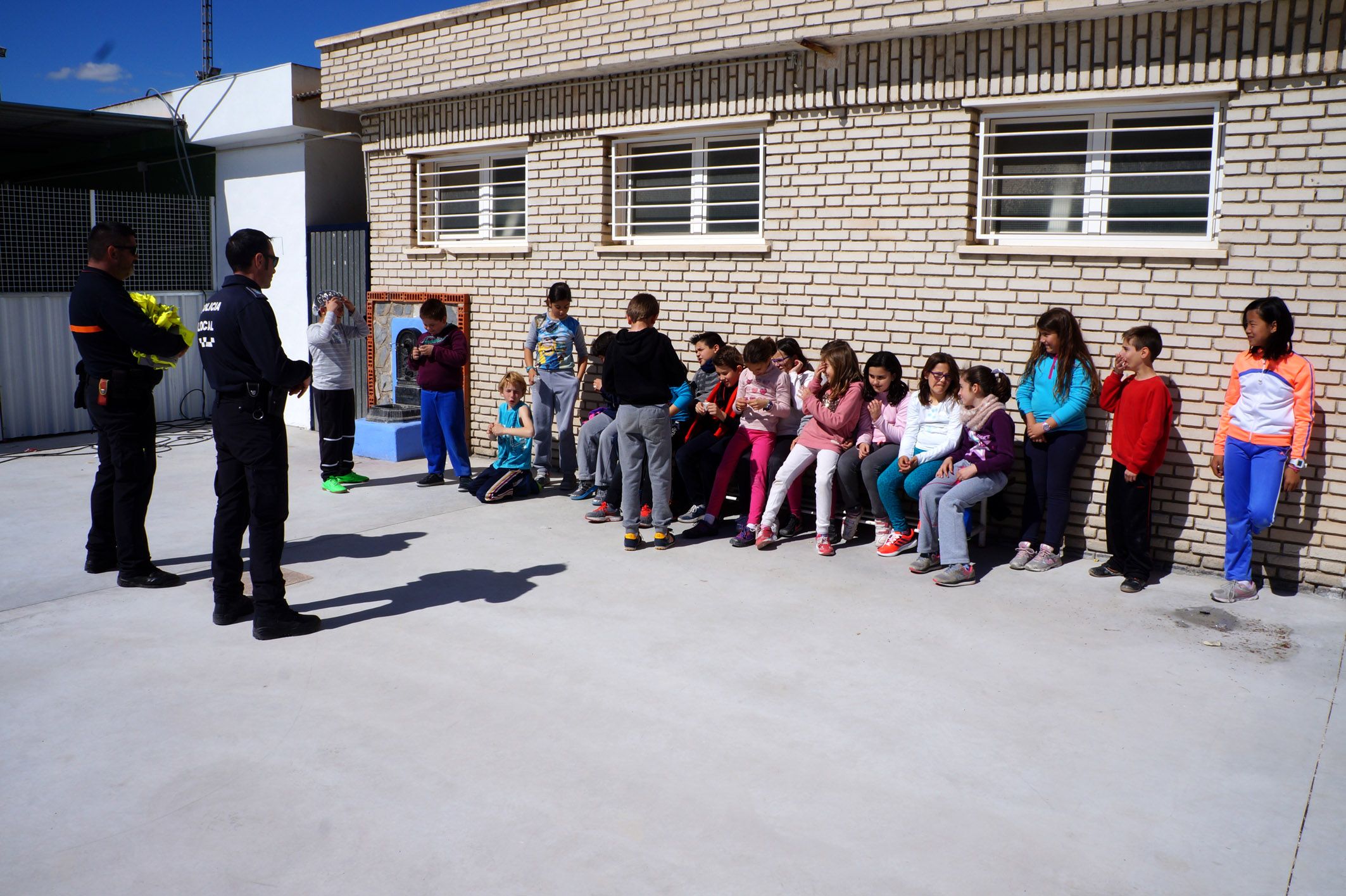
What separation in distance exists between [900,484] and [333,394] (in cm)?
524

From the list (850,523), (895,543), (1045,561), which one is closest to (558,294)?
(850,523)

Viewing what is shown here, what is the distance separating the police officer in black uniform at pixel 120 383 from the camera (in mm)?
6223

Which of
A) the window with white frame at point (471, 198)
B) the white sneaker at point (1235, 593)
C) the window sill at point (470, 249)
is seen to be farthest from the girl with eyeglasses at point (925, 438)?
the window with white frame at point (471, 198)

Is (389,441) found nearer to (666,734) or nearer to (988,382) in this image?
(988,382)

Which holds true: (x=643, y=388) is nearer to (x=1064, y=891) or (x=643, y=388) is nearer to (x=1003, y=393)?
(x=1003, y=393)

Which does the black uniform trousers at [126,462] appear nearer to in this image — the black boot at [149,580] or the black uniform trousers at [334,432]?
the black boot at [149,580]

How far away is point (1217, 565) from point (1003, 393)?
1785 millimetres

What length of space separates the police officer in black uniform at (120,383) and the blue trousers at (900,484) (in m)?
4.68

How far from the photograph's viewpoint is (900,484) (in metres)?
7.35

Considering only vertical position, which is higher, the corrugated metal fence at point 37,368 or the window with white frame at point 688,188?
the window with white frame at point 688,188

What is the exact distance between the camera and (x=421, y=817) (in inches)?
151

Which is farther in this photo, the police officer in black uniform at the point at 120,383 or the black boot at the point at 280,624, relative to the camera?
the police officer in black uniform at the point at 120,383

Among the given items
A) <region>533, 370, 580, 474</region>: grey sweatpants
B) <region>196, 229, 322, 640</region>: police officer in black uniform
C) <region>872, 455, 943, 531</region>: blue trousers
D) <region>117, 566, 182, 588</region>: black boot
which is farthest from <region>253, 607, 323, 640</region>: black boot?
<region>872, 455, 943, 531</region>: blue trousers

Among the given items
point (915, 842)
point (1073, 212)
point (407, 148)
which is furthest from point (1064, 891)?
point (407, 148)
